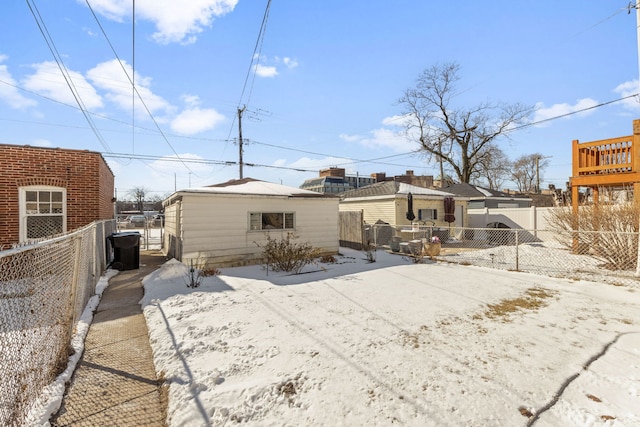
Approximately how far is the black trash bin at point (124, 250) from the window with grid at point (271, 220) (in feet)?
11.9

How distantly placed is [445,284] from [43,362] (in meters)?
7.51

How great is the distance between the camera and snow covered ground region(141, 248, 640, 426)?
9.11ft

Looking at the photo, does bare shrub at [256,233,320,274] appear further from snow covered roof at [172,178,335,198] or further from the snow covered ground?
the snow covered ground

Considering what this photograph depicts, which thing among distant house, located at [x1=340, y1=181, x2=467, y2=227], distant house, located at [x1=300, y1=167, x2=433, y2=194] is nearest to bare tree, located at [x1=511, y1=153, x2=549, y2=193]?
distant house, located at [x1=300, y1=167, x2=433, y2=194]

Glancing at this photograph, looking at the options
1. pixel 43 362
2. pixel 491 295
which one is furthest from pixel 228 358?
pixel 491 295

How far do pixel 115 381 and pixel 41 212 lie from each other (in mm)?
8116

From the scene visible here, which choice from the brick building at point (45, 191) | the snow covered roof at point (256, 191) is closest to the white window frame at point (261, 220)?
the snow covered roof at point (256, 191)

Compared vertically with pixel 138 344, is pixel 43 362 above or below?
above

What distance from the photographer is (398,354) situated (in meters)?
3.82

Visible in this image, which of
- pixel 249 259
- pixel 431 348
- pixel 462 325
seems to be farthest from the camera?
pixel 249 259

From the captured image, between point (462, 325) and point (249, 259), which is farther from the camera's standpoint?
point (249, 259)

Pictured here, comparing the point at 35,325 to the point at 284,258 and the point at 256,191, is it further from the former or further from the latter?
the point at 256,191

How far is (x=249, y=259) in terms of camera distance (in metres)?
10.1

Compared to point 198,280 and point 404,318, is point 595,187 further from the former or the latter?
point 198,280
